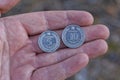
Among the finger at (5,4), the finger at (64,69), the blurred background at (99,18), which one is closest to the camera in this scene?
the finger at (64,69)

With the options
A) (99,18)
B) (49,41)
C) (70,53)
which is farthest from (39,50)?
(99,18)

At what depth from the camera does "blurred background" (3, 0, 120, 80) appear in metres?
4.08

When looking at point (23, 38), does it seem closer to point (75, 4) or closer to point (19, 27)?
point (19, 27)

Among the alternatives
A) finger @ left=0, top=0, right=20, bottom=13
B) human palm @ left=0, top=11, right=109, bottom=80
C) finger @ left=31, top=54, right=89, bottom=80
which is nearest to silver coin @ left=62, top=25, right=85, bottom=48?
human palm @ left=0, top=11, right=109, bottom=80

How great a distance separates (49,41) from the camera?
302 cm

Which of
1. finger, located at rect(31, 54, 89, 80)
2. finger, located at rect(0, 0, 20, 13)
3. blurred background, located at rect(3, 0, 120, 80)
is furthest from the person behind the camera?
blurred background, located at rect(3, 0, 120, 80)

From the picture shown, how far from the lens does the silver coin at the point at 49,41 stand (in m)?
2.93

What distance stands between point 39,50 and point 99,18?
5.24ft

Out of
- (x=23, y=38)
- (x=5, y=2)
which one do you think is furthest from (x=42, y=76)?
(x=5, y=2)

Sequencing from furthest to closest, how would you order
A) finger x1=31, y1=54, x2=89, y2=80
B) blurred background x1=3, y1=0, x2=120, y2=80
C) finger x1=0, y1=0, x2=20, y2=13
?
1. blurred background x1=3, y1=0, x2=120, y2=80
2. finger x1=0, y1=0, x2=20, y2=13
3. finger x1=31, y1=54, x2=89, y2=80

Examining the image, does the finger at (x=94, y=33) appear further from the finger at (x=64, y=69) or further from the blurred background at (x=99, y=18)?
the blurred background at (x=99, y=18)

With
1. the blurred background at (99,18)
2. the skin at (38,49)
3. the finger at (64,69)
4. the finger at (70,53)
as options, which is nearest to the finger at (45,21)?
the skin at (38,49)

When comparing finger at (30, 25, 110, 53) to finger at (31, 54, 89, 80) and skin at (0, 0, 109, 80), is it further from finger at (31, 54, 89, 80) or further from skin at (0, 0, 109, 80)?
finger at (31, 54, 89, 80)

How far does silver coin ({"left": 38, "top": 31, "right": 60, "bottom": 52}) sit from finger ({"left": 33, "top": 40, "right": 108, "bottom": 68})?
0.18 ft
